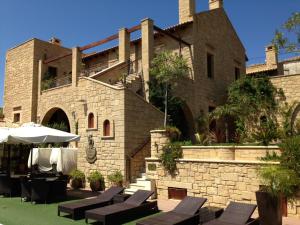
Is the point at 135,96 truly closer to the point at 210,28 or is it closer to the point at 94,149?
the point at 94,149

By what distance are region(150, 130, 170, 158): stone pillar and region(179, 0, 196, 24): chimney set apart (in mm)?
9914

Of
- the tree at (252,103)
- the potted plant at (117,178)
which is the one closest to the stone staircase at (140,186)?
the potted plant at (117,178)

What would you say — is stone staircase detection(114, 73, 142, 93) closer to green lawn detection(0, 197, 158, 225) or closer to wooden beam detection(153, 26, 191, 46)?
wooden beam detection(153, 26, 191, 46)

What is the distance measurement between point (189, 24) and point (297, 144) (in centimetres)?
1288

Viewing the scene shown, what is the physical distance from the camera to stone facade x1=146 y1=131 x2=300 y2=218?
8703mm

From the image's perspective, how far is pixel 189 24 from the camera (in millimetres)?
18422

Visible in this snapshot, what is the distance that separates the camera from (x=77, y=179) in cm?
1362

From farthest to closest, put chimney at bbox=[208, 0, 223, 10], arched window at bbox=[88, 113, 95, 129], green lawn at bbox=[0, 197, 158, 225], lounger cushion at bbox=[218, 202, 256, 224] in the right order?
chimney at bbox=[208, 0, 223, 10] → arched window at bbox=[88, 113, 95, 129] → green lawn at bbox=[0, 197, 158, 225] → lounger cushion at bbox=[218, 202, 256, 224]

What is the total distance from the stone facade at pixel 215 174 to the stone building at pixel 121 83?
6.87 ft

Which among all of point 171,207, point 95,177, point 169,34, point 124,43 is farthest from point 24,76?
point 171,207

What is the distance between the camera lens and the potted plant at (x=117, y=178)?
12.3 metres

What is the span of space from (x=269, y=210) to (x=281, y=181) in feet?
2.47

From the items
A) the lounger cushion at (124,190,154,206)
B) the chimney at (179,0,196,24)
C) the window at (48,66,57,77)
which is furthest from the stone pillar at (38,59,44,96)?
the lounger cushion at (124,190,154,206)

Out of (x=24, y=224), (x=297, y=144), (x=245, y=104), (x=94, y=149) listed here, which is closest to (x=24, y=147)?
(x=94, y=149)
